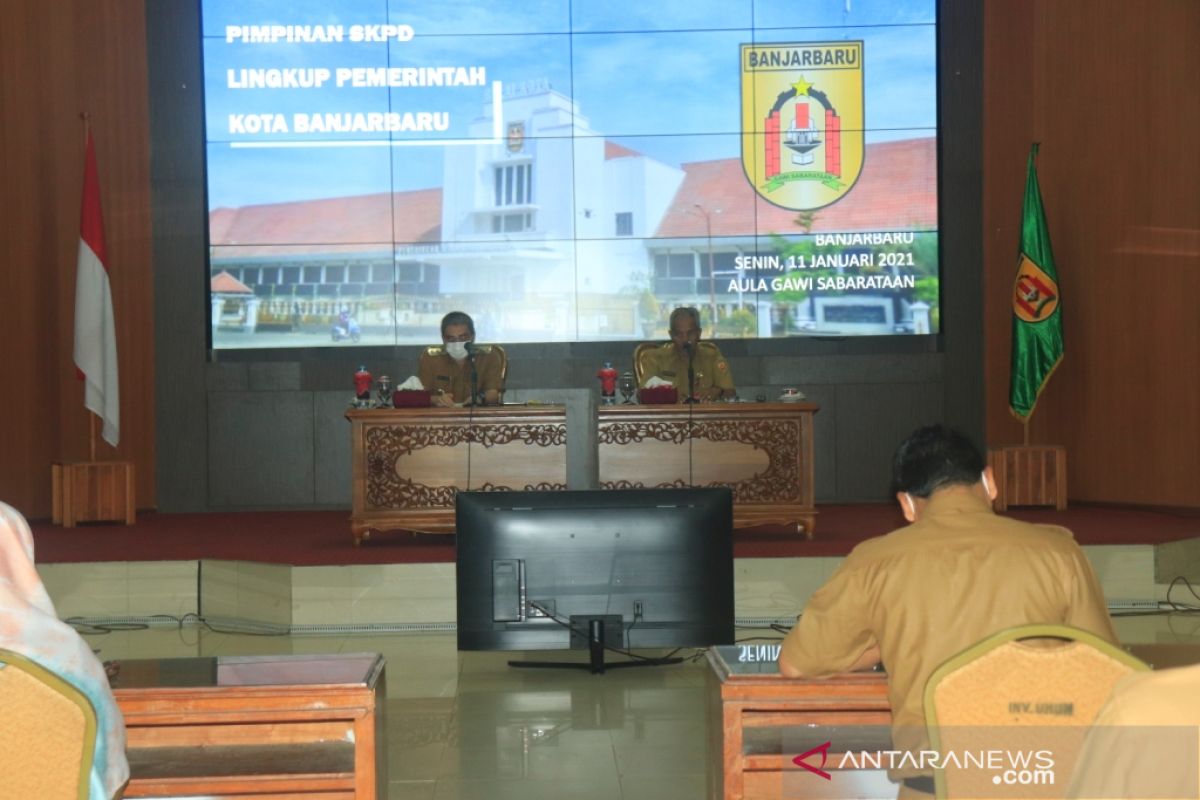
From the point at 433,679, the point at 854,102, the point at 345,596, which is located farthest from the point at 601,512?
the point at 854,102

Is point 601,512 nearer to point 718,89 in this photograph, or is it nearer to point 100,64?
point 718,89

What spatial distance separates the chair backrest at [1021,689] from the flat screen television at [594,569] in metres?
2.53

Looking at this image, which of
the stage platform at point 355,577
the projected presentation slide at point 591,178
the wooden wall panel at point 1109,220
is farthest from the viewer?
the projected presentation slide at point 591,178

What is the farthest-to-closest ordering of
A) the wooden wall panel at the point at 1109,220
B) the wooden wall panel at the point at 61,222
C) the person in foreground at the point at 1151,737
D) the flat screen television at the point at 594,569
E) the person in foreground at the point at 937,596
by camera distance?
the wooden wall panel at the point at 61,222 → the wooden wall panel at the point at 1109,220 → the flat screen television at the point at 594,569 → the person in foreground at the point at 937,596 → the person in foreground at the point at 1151,737

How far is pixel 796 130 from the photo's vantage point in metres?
8.09

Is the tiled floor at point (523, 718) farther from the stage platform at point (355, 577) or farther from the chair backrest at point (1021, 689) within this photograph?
the chair backrest at point (1021, 689)

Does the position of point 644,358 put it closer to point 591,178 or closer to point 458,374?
point 458,374

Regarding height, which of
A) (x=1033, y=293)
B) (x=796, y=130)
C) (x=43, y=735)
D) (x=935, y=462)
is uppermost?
(x=796, y=130)

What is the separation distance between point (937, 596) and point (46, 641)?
1.32 m

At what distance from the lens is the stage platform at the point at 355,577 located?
18.7 ft

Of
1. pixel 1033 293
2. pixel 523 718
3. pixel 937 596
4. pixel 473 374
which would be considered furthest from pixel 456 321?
pixel 937 596

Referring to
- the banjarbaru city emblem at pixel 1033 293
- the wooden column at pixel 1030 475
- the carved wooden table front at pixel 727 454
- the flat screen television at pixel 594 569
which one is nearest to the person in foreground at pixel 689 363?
the carved wooden table front at pixel 727 454

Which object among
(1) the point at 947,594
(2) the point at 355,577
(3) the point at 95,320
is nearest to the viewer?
(1) the point at 947,594

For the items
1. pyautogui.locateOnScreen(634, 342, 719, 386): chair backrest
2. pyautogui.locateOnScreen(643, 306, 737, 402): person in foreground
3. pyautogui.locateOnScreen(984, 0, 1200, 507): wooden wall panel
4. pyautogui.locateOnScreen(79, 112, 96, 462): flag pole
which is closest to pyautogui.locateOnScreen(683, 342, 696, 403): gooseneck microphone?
pyautogui.locateOnScreen(643, 306, 737, 402): person in foreground
